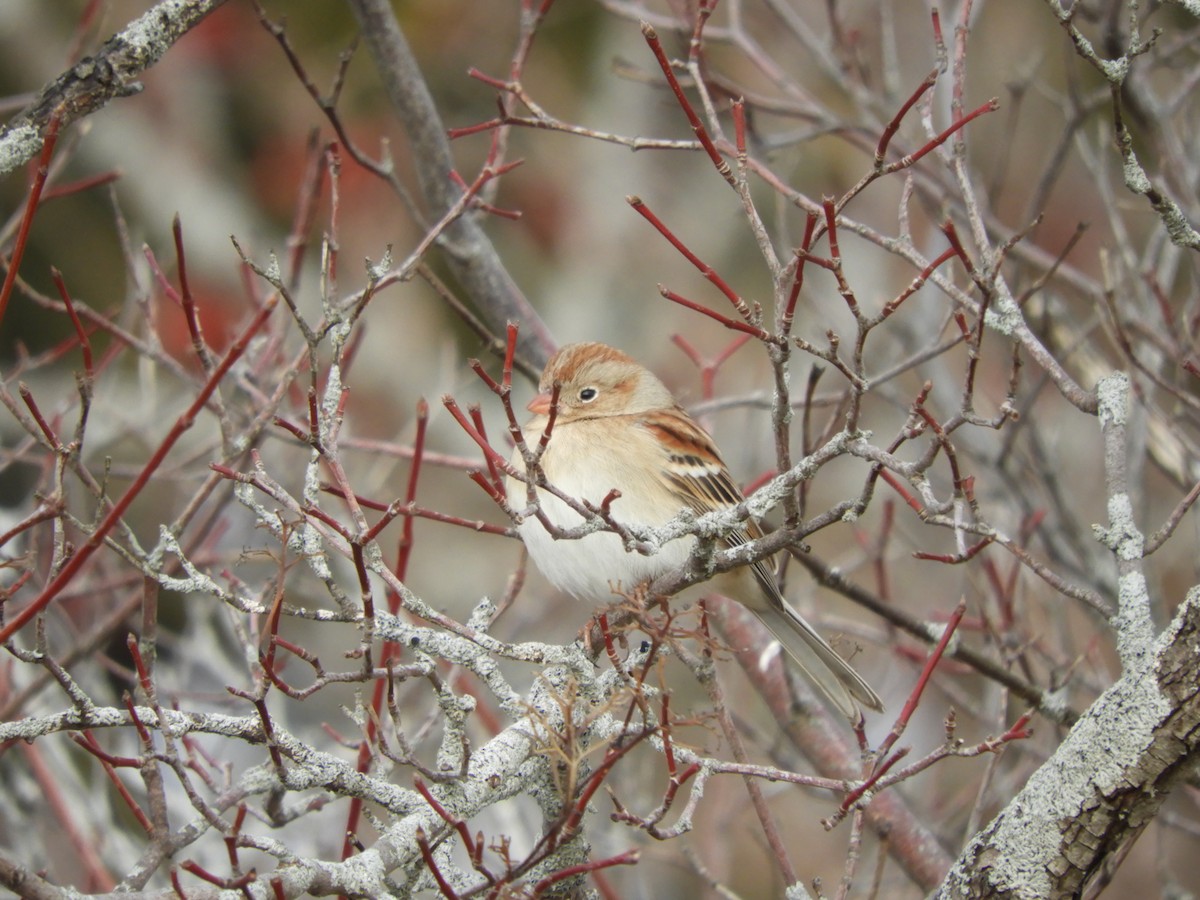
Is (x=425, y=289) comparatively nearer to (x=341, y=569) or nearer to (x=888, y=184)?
(x=888, y=184)

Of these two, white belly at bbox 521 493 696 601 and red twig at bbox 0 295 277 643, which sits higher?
white belly at bbox 521 493 696 601

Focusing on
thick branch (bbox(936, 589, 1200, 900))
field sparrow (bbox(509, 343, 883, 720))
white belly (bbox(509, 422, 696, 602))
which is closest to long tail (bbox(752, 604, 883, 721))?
field sparrow (bbox(509, 343, 883, 720))

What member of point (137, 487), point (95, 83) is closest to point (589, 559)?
point (95, 83)

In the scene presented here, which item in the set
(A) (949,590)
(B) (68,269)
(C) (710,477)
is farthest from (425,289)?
(C) (710,477)

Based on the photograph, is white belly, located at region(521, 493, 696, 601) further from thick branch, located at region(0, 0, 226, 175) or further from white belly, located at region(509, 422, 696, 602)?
thick branch, located at region(0, 0, 226, 175)

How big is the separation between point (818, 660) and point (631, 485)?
0.85 m

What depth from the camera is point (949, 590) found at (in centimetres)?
820

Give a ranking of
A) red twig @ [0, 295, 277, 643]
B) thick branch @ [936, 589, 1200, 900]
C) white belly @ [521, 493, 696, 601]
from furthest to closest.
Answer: white belly @ [521, 493, 696, 601] < thick branch @ [936, 589, 1200, 900] < red twig @ [0, 295, 277, 643]

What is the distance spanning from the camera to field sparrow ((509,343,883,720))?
3873 mm

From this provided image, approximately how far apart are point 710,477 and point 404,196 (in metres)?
1.46

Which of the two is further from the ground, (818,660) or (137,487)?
(137,487)

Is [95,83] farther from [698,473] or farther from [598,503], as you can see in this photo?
[698,473]

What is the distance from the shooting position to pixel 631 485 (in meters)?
4.13

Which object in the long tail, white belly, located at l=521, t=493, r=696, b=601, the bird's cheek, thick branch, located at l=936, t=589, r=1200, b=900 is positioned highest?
the bird's cheek
